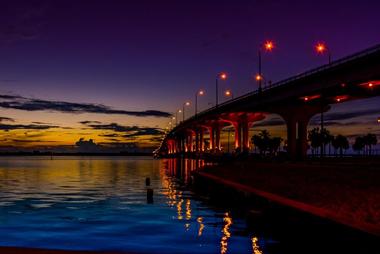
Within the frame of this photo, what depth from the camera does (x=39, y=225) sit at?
1158 inches

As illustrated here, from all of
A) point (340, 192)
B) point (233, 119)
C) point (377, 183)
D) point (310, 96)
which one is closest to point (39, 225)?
point (340, 192)

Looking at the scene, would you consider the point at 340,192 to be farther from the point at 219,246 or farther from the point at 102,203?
the point at 102,203

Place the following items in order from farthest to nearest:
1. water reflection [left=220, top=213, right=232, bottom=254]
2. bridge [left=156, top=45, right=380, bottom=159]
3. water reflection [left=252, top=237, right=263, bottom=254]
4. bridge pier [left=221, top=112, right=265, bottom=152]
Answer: bridge pier [left=221, top=112, right=265, bottom=152], bridge [left=156, top=45, right=380, bottom=159], water reflection [left=220, top=213, right=232, bottom=254], water reflection [left=252, top=237, right=263, bottom=254]

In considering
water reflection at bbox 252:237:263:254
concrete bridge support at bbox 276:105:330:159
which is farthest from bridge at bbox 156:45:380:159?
water reflection at bbox 252:237:263:254

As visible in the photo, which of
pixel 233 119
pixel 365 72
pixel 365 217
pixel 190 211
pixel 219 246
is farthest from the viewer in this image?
pixel 233 119

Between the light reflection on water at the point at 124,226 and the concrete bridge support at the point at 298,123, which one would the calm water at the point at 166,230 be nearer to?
the light reflection on water at the point at 124,226

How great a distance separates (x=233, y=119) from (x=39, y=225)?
125239mm

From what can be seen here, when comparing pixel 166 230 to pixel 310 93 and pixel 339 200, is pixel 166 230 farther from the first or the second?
pixel 310 93

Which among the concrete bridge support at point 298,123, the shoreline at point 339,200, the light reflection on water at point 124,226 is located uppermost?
the concrete bridge support at point 298,123

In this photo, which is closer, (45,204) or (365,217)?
(365,217)

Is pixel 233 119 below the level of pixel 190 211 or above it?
above

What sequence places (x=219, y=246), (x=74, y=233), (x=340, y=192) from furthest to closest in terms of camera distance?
(x=340, y=192) < (x=74, y=233) < (x=219, y=246)

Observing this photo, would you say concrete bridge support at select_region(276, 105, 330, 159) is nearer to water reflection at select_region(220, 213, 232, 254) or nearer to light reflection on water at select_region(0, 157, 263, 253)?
light reflection on water at select_region(0, 157, 263, 253)

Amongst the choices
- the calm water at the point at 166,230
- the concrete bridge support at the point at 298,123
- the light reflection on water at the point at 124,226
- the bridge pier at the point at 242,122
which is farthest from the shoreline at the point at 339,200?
the bridge pier at the point at 242,122
